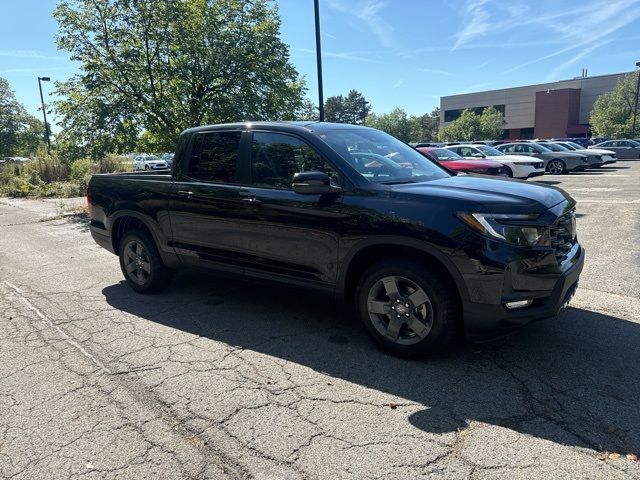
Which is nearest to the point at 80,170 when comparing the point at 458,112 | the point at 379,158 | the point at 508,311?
the point at 379,158

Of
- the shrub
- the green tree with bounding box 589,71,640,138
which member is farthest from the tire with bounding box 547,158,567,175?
the green tree with bounding box 589,71,640,138

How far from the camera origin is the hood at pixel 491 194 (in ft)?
11.0

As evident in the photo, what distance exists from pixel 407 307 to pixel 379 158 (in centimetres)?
141

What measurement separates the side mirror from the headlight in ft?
3.42

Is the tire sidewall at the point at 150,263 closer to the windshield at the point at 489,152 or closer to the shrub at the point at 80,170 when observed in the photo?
the windshield at the point at 489,152

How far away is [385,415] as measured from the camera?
9.91ft

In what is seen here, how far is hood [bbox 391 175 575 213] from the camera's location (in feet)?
11.0

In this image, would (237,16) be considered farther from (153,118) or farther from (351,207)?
(351,207)

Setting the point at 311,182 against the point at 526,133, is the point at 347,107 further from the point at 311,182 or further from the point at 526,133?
the point at 311,182

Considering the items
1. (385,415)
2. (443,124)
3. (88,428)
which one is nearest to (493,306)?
(385,415)

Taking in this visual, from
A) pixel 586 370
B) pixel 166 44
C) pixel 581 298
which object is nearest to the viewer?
pixel 586 370

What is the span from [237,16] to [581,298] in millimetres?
12710

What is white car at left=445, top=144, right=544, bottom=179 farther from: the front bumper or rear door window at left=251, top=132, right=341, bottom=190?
the front bumper

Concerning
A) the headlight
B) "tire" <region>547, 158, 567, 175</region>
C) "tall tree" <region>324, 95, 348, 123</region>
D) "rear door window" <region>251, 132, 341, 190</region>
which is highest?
"tall tree" <region>324, 95, 348, 123</region>
